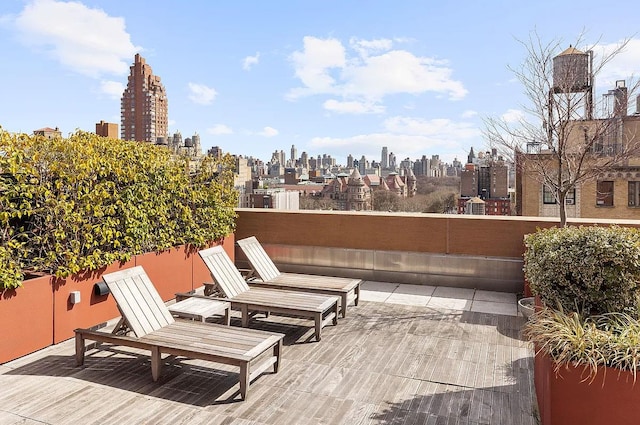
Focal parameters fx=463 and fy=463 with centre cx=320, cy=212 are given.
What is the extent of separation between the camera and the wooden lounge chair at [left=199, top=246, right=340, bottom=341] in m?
5.69

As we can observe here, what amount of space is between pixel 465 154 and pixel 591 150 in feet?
11.5

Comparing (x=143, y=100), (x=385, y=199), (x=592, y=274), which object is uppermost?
(x=143, y=100)

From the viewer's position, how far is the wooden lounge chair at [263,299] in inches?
224

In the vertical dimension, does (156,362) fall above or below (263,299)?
below

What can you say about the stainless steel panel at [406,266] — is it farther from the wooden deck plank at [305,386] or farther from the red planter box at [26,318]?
the red planter box at [26,318]

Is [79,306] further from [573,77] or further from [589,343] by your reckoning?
[573,77]

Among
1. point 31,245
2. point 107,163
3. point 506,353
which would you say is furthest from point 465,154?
point 31,245

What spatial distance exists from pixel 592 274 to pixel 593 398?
1201 mm

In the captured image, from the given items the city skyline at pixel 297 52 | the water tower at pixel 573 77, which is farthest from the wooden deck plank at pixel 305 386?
the water tower at pixel 573 77

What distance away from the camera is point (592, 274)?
3855 millimetres

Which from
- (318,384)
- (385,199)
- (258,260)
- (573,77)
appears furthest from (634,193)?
(318,384)

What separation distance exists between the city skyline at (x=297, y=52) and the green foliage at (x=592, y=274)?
4229 millimetres

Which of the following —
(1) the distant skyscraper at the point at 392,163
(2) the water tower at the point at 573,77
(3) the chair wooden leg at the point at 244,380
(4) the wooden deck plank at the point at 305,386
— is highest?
(1) the distant skyscraper at the point at 392,163

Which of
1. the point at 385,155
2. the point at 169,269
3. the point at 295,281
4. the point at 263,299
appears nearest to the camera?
the point at 263,299
